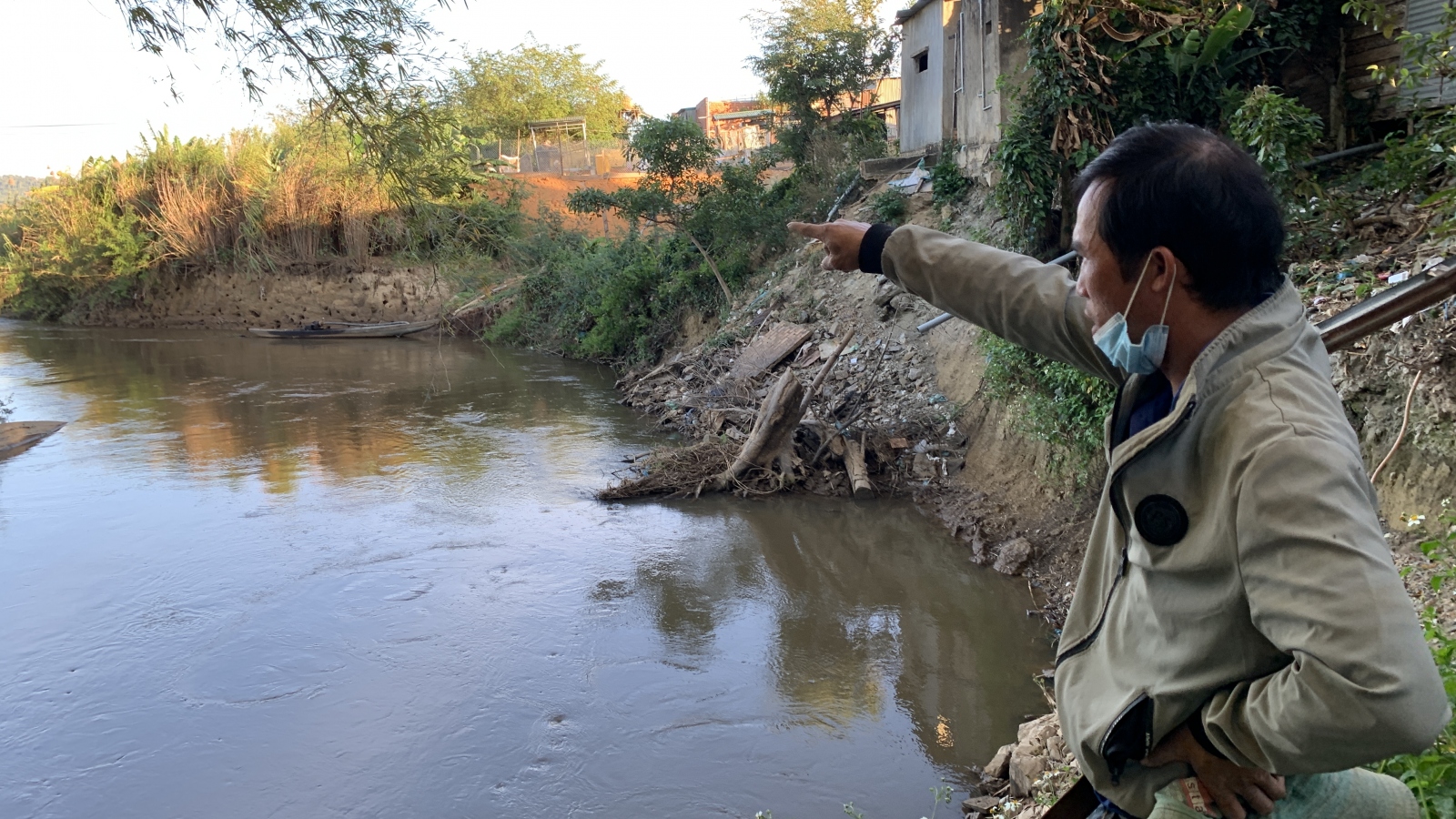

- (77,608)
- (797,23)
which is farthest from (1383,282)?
(797,23)

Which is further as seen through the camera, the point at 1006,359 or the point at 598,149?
the point at 598,149

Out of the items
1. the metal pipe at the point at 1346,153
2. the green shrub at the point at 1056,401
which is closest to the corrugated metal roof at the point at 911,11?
the metal pipe at the point at 1346,153

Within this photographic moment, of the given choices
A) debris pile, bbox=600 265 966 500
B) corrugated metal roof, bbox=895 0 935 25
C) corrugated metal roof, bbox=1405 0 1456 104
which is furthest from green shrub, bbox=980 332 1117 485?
corrugated metal roof, bbox=895 0 935 25

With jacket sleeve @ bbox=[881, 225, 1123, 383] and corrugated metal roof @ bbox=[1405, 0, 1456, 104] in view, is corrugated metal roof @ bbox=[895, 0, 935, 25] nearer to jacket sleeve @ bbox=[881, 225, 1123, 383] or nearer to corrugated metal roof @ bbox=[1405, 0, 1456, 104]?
corrugated metal roof @ bbox=[1405, 0, 1456, 104]

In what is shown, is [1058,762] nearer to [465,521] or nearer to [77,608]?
[465,521]

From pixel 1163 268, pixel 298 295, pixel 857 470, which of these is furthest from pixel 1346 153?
pixel 298 295

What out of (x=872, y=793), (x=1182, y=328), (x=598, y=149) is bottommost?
(x=872, y=793)

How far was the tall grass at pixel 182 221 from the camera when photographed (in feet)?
72.1

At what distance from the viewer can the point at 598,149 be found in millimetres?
27562

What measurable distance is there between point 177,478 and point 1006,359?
328 inches

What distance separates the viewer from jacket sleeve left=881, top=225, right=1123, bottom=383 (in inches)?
64.2

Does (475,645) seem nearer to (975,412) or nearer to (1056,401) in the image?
(1056,401)

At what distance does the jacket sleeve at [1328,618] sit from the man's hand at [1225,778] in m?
0.12

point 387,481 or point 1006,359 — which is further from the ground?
point 1006,359
